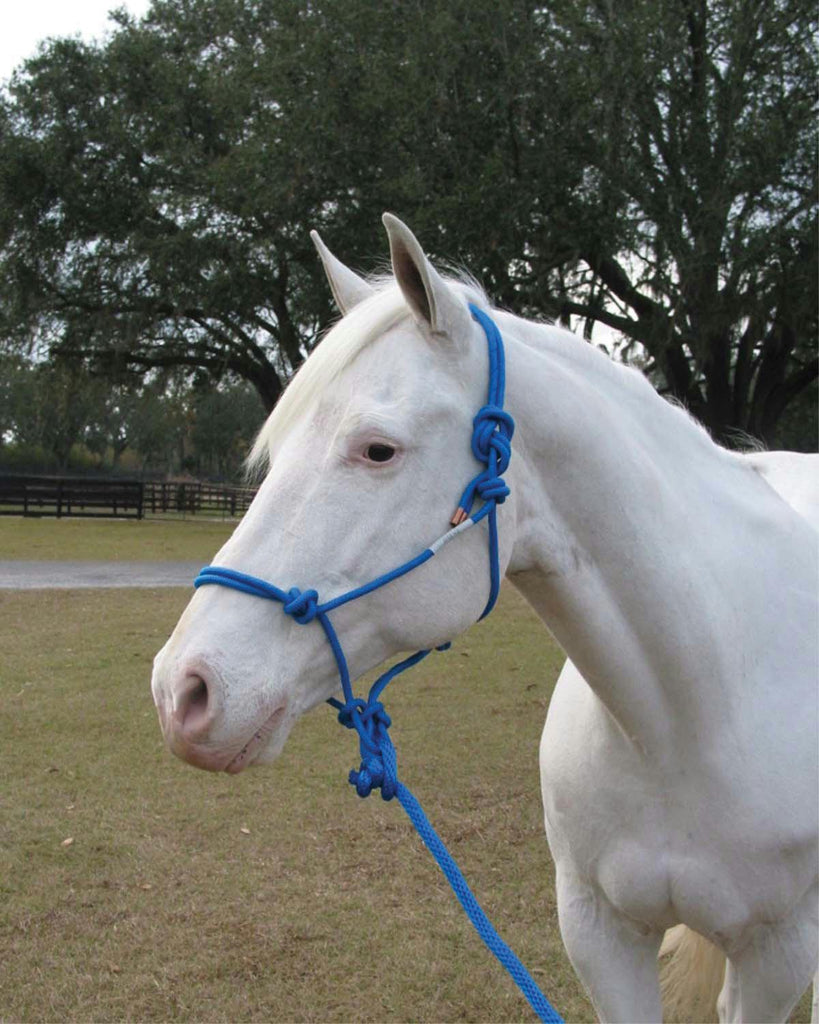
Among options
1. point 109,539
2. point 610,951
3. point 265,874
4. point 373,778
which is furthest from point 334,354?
point 109,539

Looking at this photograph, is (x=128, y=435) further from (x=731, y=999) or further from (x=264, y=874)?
(x=731, y=999)

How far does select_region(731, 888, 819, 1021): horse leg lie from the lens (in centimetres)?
191

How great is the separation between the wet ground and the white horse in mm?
11685

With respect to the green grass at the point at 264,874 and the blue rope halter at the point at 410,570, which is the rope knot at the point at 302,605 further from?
the green grass at the point at 264,874

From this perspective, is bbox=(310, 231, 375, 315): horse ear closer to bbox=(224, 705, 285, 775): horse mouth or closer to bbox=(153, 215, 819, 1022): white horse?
bbox=(153, 215, 819, 1022): white horse

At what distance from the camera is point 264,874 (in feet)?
13.7

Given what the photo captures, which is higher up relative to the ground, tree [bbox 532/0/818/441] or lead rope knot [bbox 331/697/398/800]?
tree [bbox 532/0/818/441]

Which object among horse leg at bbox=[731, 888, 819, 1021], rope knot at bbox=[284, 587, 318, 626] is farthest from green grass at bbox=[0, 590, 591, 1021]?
rope knot at bbox=[284, 587, 318, 626]

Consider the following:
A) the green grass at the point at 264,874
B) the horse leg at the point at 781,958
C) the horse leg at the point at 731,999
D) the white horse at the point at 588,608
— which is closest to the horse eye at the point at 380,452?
the white horse at the point at 588,608

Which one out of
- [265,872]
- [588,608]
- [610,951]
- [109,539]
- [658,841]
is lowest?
[109,539]

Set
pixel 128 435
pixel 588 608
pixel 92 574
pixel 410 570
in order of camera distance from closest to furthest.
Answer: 1. pixel 410 570
2. pixel 588 608
3. pixel 92 574
4. pixel 128 435

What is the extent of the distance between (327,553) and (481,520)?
0.28 metres

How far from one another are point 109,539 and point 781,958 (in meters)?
20.9

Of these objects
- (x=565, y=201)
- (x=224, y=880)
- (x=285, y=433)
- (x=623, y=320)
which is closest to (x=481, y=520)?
(x=285, y=433)
